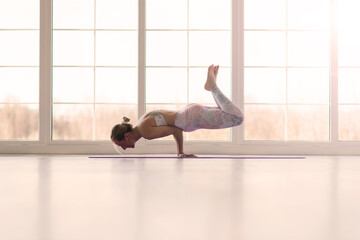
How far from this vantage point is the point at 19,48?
5.14 meters

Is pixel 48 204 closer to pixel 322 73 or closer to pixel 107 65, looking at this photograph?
pixel 107 65

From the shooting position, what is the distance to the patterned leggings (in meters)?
4.13

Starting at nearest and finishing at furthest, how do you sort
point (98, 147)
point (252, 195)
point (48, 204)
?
point (48, 204), point (252, 195), point (98, 147)

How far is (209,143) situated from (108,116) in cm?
128

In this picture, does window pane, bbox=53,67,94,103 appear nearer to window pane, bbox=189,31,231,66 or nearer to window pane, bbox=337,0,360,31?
window pane, bbox=189,31,231,66

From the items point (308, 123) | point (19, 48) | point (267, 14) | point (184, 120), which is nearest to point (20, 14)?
point (19, 48)

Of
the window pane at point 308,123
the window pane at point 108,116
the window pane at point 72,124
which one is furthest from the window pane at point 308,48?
the window pane at point 72,124

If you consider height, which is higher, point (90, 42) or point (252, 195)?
point (90, 42)

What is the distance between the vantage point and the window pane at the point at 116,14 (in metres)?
5.08

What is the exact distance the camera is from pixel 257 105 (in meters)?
5.05

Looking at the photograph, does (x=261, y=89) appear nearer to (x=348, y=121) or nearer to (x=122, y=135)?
(x=348, y=121)

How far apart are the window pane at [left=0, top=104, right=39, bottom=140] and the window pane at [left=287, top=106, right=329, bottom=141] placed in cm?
314

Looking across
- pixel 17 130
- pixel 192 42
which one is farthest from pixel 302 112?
pixel 17 130

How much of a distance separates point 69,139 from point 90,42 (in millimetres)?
1231
